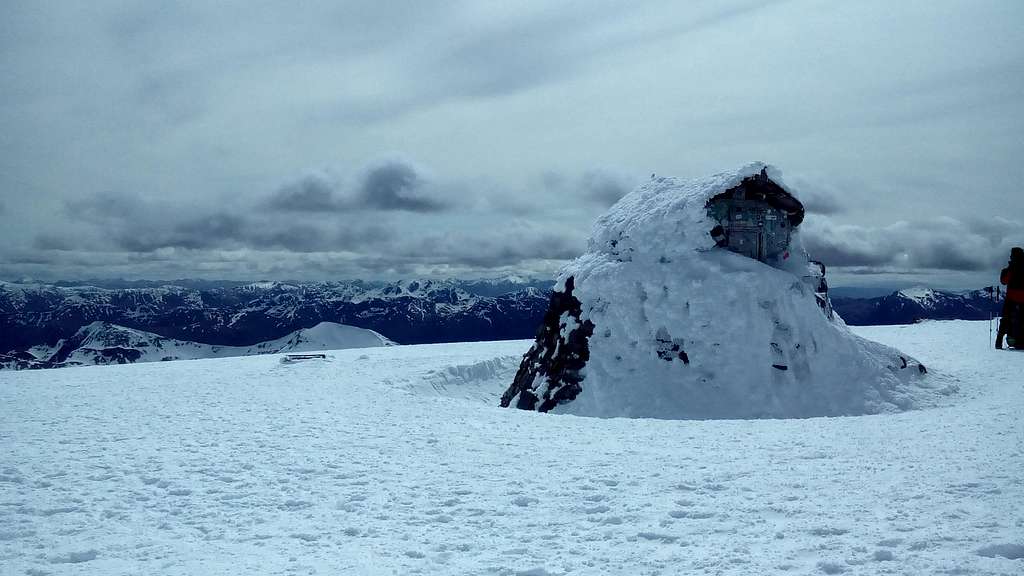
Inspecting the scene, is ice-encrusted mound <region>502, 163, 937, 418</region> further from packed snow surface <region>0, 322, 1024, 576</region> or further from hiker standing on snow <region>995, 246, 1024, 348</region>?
hiker standing on snow <region>995, 246, 1024, 348</region>

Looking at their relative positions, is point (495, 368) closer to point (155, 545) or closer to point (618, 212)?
point (618, 212)

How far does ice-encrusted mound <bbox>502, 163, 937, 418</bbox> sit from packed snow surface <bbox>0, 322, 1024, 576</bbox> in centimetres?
228

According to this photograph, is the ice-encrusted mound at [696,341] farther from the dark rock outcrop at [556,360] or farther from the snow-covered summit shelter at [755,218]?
the snow-covered summit shelter at [755,218]

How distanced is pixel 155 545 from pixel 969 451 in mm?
12342

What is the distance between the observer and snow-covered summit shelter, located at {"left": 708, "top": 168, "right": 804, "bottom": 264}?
2022 centimetres

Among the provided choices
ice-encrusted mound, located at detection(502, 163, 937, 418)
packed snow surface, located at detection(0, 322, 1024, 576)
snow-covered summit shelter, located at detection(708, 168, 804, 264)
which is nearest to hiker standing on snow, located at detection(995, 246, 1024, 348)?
ice-encrusted mound, located at detection(502, 163, 937, 418)

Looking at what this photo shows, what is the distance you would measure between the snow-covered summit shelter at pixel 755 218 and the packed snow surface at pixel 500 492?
7.38 metres

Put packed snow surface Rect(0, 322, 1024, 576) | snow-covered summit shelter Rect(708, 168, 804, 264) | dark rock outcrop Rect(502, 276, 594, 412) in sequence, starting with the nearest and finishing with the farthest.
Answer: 1. packed snow surface Rect(0, 322, 1024, 576)
2. dark rock outcrop Rect(502, 276, 594, 412)
3. snow-covered summit shelter Rect(708, 168, 804, 264)

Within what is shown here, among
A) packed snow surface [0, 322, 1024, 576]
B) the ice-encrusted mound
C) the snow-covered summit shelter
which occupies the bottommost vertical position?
packed snow surface [0, 322, 1024, 576]

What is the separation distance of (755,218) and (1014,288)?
1210cm

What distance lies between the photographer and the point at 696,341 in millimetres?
17969

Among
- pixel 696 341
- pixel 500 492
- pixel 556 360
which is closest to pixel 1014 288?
pixel 696 341

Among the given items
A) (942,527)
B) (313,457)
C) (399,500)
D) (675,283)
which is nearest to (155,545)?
(399,500)

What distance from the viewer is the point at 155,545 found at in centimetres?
736
